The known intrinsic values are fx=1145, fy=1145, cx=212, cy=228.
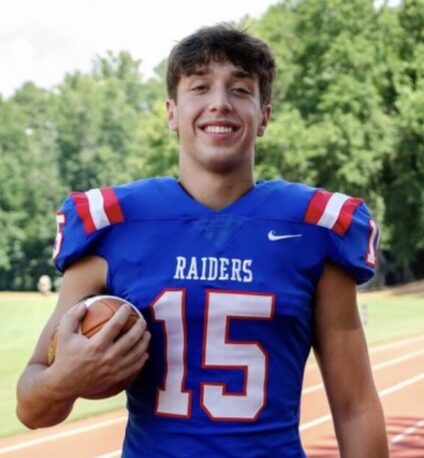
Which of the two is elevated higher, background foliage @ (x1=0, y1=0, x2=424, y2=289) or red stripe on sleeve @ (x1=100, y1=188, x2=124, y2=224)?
background foliage @ (x1=0, y1=0, x2=424, y2=289)

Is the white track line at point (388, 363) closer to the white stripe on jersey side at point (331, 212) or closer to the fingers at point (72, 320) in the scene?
the white stripe on jersey side at point (331, 212)

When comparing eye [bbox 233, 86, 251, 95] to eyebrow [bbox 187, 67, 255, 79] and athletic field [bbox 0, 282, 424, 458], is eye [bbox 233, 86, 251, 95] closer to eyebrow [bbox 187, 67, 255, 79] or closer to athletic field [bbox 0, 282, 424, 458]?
eyebrow [bbox 187, 67, 255, 79]

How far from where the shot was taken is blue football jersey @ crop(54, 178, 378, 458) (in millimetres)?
2430

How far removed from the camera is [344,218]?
8.56 feet

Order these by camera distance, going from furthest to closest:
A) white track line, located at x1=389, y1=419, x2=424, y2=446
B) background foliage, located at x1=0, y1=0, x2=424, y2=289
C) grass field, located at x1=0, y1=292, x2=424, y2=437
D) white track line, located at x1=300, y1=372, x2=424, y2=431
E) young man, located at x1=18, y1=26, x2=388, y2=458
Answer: background foliage, located at x1=0, y1=0, x2=424, y2=289 < grass field, located at x1=0, y1=292, x2=424, y2=437 < white track line, located at x1=300, y1=372, x2=424, y2=431 < white track line, located at x1=389, y1=419, x2=424, y2=446 < young man, located at x1=18, y1=26, x2=388, y2=458

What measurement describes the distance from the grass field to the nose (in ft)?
40.6

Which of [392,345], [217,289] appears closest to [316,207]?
[217,289]

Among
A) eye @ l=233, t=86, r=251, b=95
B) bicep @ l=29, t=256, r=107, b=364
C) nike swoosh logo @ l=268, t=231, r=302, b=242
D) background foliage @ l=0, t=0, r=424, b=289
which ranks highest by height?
background foliage @ l=0, t=0, r=424, b=289

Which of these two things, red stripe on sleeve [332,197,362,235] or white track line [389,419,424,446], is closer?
red stripe on sleeve [332,197,362,235]

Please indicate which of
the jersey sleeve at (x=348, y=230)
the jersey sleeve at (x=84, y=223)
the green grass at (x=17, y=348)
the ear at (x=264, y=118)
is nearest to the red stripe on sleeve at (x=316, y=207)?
the jersey sleeve at (x=348, y=230)

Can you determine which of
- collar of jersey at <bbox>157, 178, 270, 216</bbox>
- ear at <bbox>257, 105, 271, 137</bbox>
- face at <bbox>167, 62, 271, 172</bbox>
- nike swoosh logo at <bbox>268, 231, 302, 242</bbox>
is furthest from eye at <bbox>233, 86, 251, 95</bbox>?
nike swoosh logo at <bbox>268, 231, 302, 242</bbox>

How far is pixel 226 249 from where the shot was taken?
2.49 meters

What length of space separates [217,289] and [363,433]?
0.47 metres

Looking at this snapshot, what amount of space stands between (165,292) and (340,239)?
0.42 m
